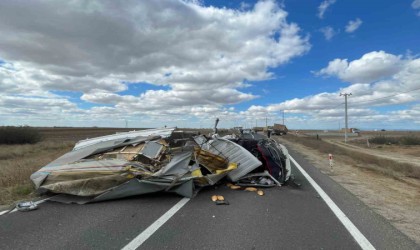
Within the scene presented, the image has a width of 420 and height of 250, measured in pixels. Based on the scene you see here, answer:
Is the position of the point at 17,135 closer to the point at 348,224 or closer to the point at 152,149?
the point at 152,149

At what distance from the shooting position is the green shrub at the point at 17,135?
153ft

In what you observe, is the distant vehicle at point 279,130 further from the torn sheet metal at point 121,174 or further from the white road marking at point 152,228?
the white road marking at point 152,228

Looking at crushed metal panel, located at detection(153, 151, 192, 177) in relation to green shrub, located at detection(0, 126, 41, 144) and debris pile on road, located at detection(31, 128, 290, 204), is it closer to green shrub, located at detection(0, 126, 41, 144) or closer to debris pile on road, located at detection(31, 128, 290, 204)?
debris pile on road, located at detection(31, 128, 290, 204)

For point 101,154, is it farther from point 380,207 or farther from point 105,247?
point 380,207

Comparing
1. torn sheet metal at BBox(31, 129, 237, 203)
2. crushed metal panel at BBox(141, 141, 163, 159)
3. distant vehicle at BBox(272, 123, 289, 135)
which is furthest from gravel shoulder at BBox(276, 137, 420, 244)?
distant vehicle at BBox(272, 123, 289, 135)

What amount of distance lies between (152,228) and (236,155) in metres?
6.02

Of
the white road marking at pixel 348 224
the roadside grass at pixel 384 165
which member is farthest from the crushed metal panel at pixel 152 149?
the roadside grass at pixel 384 165

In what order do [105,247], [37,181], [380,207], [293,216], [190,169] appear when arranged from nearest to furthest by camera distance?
[105,247] < [293,216] < [380,207] < [37,181] < [190,169]

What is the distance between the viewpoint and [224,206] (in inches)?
294

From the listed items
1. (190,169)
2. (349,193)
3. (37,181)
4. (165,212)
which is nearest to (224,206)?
(165,212)

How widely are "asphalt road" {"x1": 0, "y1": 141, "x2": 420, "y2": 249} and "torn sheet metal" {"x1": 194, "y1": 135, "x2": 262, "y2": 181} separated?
2.12 metres

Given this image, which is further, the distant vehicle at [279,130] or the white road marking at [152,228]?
the distant vehicle at [279,130]

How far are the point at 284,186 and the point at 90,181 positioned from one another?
18.1ft

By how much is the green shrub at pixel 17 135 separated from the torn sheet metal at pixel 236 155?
42.2 m
